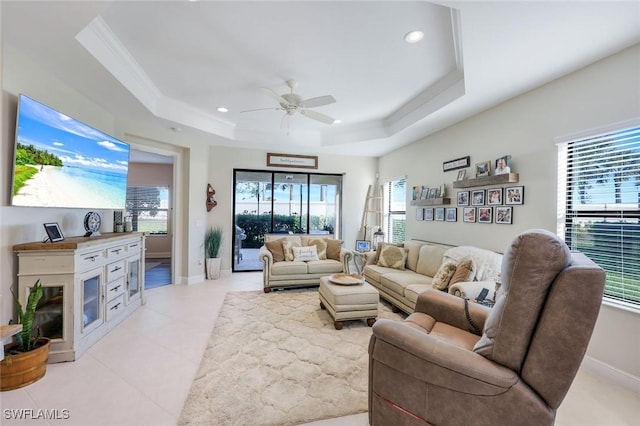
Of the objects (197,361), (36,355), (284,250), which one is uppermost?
(284,250)

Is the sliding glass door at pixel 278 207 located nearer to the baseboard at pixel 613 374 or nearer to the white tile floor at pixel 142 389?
the white tile floor at pixel 142 389

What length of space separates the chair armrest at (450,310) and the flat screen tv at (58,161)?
354 centimetres

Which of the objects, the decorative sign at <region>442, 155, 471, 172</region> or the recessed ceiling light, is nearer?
the recessed ceiling light

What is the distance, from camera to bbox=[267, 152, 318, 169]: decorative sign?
6.05 meters

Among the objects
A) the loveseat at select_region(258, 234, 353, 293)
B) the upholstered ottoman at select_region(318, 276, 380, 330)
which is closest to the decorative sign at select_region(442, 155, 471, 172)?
the loveseat at select_region(258, 234, 353, 293)

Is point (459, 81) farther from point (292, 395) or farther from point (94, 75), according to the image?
point (94, 75)

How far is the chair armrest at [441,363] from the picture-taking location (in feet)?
4.08

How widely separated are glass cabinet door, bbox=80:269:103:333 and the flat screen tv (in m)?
0.76

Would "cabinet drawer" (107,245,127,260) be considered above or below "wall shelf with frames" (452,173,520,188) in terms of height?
below

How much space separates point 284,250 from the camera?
484 cm

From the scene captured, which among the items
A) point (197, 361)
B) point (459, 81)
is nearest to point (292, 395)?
point (197, 361)

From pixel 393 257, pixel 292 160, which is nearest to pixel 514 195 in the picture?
pixel 393 257

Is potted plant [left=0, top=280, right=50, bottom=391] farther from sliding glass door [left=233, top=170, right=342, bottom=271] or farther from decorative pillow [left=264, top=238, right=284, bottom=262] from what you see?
sliding glass door [left=233, top=170, right=342, bottom=271]

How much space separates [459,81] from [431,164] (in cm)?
171
